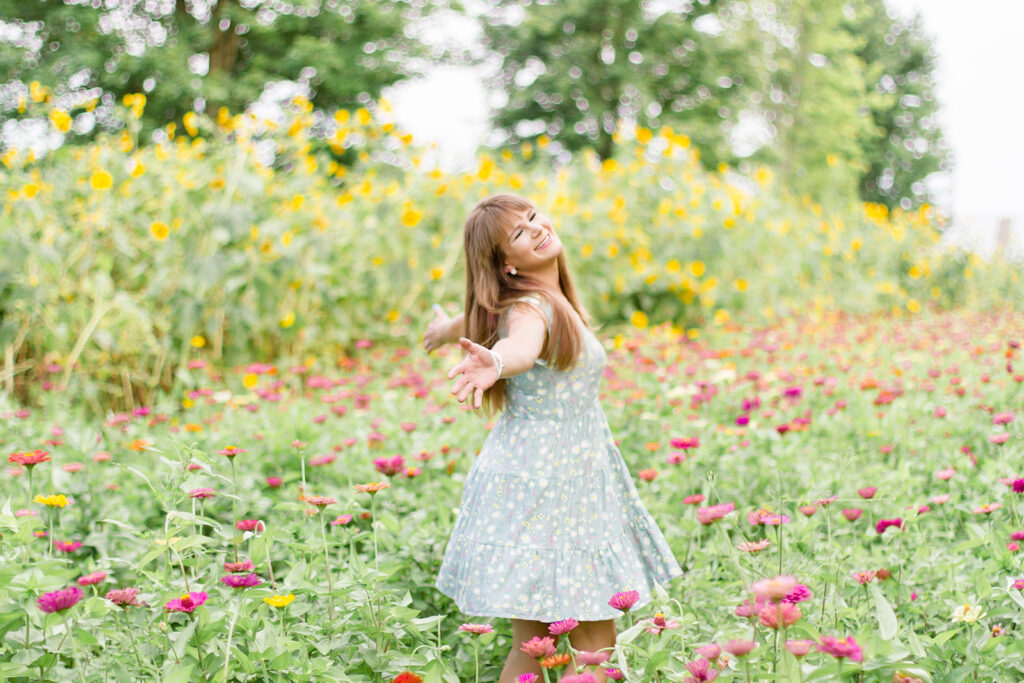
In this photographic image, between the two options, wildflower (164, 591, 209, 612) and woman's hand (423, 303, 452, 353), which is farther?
woman's hand (423, 303, 452, 353)

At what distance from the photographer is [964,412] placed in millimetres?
3105

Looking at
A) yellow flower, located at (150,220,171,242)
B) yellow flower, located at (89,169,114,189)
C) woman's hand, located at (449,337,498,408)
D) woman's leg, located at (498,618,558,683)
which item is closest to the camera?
woman's hand, located at (449,337,498,408)

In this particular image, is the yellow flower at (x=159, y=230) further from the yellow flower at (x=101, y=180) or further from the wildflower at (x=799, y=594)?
the wildflower at (x=799, y=594)

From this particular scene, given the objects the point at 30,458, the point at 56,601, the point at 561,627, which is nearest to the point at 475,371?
the point at 561,627

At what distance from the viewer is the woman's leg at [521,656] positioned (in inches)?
66.2

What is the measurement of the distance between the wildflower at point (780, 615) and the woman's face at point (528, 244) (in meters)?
0.91

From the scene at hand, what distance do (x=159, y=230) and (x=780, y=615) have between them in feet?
12.2

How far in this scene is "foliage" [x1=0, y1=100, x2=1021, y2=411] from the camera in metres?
3.98

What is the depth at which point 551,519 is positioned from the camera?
1.73 metres

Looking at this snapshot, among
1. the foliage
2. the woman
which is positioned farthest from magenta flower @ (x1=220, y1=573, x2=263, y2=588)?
the foliage

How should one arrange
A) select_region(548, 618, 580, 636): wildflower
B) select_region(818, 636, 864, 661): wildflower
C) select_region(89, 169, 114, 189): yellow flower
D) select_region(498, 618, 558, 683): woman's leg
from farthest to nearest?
1. select_region(89, 169, 114, 189): yellow flower
2. select_region(498, 618, 558, 683): woman's leg
3. select_region(548, 618, 580, 636): wildflower
4. select_region(818, 636, 864, 661): wildflower

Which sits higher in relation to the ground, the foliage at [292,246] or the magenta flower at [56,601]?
the magenta flower at [56,601]

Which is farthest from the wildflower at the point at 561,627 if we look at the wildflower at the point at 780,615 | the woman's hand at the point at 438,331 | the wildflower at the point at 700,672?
the woman's hand at the point at 438,331

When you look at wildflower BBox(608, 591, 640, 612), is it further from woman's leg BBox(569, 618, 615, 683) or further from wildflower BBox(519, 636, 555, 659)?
woman's leg BBox(569, 618, 615, 683)
